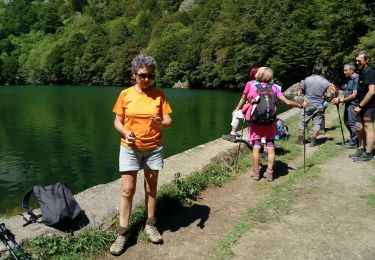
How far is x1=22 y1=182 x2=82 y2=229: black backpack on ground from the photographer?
4941 millimetres

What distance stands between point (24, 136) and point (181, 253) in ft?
70.7

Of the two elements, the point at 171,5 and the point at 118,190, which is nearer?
the point at 118,190

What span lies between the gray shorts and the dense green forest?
2688cm

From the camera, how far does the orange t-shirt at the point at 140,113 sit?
4434mm

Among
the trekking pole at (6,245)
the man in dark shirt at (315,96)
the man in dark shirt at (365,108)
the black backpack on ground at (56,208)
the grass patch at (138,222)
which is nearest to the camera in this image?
the trekking pole at (6,245)

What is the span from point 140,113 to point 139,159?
0.58 meters

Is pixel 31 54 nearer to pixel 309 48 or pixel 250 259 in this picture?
pixel 309 48

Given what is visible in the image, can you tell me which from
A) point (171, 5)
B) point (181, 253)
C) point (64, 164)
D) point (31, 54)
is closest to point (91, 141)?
point (64, 164)

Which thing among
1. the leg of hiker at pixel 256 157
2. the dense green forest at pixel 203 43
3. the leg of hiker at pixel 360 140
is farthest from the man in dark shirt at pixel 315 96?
the dense green forest at pixel 203 43

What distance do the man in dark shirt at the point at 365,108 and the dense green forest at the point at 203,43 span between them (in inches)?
956

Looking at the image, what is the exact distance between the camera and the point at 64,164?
56.1ft

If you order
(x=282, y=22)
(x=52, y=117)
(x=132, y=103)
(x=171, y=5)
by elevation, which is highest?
(x=171, y=5)

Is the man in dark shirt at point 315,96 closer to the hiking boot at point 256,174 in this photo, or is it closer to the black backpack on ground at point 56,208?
the hiking boot at point 256,174

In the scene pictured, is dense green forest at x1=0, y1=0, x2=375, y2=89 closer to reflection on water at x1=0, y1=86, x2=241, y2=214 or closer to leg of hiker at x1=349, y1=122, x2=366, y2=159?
reflection on water at x1=0, y1=86, x2=241, y2=214
